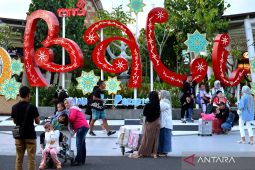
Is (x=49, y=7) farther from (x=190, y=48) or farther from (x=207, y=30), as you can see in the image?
(x=190, y=48)

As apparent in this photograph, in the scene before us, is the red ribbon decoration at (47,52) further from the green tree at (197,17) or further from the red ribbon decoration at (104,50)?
the green tree at (197,17)

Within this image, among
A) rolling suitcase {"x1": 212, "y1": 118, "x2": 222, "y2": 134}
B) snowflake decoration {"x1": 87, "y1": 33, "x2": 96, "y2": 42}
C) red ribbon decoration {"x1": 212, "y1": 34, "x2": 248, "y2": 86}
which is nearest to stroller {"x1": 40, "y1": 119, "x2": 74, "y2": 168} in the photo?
rolling suitcase {"x1": 212, "y1": 118, "x2": 222, "y2": 134}

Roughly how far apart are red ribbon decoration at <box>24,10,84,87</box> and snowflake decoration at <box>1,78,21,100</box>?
2038 mm

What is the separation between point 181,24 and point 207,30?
384cm

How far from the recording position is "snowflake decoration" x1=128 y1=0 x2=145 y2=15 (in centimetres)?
2088

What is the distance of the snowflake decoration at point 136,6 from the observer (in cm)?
2088

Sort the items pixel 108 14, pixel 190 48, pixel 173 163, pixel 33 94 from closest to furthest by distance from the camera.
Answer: pixel 173 163 < pixel 190 48 < pixel 33 94 < pixel 108 14

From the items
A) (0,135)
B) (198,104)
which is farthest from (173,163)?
(198,104)

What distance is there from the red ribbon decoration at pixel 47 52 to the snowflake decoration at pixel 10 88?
2038 mm

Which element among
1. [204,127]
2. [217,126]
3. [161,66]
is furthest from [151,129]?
[161,66]

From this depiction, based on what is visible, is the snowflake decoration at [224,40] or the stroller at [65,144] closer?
the stroller at [65,144]

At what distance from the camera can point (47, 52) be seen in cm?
2089

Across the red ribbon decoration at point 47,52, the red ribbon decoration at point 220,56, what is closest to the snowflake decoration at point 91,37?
the red ribbon decoration at point 47,52

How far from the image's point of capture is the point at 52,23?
67.5 ft
